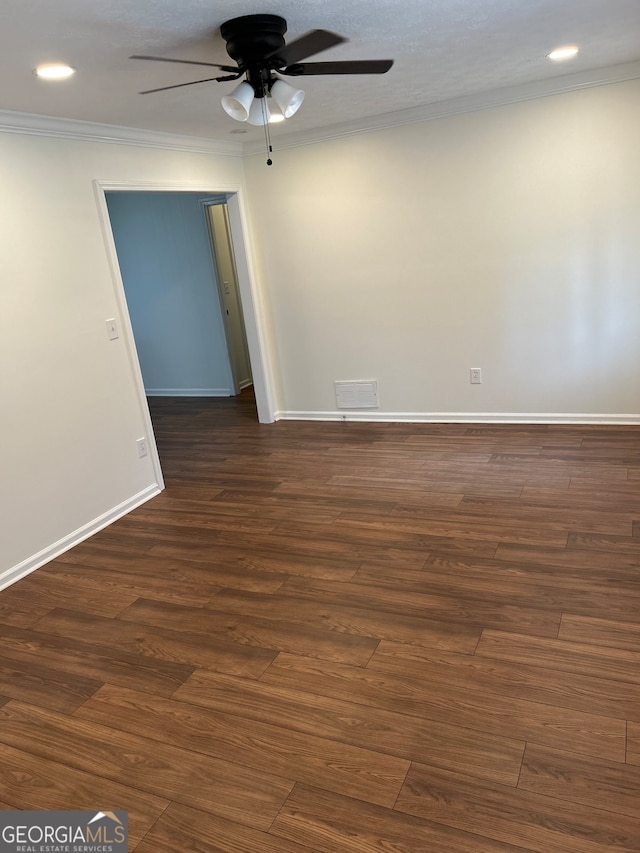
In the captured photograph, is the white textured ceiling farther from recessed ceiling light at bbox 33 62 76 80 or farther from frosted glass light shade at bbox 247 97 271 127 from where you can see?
frosted glass light shade at bbox 247 97 271 127

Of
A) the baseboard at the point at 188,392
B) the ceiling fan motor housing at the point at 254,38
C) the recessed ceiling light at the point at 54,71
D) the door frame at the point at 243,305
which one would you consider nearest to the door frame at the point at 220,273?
the baseboard at the point at 188,392

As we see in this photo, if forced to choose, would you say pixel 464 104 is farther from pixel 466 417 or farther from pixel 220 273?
pixel 220 273

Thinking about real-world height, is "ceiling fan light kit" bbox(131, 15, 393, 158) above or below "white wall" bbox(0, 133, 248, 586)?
above

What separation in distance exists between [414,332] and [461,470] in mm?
1432

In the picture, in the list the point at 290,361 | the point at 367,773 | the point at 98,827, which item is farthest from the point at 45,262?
the point at 367,773

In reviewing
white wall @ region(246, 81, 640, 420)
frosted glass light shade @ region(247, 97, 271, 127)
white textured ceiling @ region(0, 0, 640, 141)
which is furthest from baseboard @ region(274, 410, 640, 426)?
frosted glass light shade @ region(247, 97, 271, 127)

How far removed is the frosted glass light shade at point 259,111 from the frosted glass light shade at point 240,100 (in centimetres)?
10

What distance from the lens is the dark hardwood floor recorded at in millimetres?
1851

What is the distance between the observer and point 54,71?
2.82 metres

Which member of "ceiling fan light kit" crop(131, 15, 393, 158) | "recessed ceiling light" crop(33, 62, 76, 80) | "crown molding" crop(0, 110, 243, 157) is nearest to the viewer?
"ceiling fan light kit" crop(131, 15, 393, 158)

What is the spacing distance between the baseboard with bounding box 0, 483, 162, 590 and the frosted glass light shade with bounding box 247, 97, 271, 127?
2.58 m

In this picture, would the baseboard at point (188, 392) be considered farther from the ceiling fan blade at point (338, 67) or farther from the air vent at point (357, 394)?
the ceiling fan blade at point (338, 67)

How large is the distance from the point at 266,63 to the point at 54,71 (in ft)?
3.26

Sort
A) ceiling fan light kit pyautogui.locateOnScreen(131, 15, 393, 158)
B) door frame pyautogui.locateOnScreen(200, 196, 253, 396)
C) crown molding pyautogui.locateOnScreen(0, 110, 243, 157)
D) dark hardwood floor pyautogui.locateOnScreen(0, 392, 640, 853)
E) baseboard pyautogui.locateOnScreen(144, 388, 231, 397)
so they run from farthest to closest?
baseboard pyautogui.locateOnScreen(144, 388, 231, 397) → door frame pyautogui.locateOnScreen(200, 196, 253, 396) → crown molding pyautogui.locateOnScreen(0, 110, 243, 157) → ceiling fan light kit pyautogui.locateOnScreen(131, 15, 393, 158) → dark hardwood floor pyautogui.locateOnScreen(0, 392, 640, 853)
